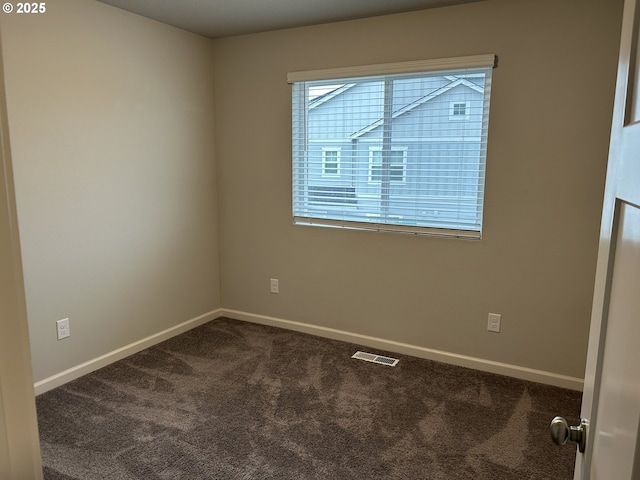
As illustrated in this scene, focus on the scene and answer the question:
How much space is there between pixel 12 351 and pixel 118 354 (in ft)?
9.36

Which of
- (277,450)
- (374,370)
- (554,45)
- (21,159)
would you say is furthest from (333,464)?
(554,45)

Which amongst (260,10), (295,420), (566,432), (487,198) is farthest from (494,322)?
(260,10)

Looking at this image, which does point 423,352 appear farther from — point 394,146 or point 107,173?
point 107,173

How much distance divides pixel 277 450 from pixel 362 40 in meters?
2.62

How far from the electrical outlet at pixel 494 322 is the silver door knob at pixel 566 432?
2.16 metres

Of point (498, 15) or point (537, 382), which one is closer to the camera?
point (498, 15)

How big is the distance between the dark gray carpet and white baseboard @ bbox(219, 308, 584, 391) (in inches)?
2.8

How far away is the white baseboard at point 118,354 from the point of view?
2783 millimetres

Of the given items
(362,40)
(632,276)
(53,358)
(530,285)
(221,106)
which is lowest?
(53,358)

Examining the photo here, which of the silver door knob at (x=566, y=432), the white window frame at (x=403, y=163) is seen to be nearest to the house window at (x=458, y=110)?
the white window frame at (x=403, y=163)

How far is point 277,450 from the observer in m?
2.22

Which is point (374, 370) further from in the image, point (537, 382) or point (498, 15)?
point (498, 15)

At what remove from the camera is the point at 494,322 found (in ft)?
9.98

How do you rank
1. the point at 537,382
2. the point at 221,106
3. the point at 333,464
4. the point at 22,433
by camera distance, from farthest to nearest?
the point at 221,106 < the point at 537,382 < the point at 333,464 < the point at 22,433
